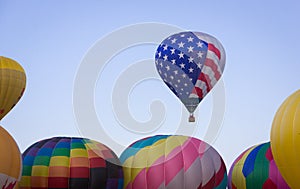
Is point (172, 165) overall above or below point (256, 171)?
above

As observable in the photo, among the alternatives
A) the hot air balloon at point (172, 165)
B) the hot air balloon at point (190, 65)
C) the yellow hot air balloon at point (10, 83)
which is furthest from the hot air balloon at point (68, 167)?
the hot air balloon at point (190, 65)

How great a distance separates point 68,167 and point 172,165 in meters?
2.34

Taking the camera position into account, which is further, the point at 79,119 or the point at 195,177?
the point at 79,119

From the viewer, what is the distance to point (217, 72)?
17.9 metres

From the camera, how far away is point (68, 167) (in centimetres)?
1266

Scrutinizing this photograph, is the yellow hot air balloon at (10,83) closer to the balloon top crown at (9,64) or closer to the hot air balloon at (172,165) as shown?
the balloon top crown at (9,64)

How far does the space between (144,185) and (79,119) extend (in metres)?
4.20

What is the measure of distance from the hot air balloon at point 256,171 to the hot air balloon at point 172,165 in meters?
0.46

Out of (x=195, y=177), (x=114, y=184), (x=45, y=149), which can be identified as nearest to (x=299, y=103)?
(x=195, y=177)

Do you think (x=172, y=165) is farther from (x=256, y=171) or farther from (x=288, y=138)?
(x=288, y=138)

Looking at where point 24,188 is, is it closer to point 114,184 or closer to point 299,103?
point 114,184

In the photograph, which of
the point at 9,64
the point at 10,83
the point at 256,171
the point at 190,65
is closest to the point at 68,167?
the point at 10,83

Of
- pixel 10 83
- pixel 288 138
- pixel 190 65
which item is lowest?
pixel 288 138

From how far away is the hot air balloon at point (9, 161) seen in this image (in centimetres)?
1103
